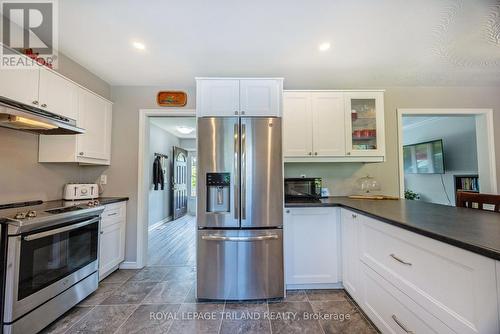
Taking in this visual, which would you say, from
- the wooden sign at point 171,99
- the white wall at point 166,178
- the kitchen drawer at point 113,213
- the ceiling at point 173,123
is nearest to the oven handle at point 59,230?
the kitchen drawer at point 113,213

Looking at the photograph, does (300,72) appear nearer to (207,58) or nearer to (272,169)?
(207,58)

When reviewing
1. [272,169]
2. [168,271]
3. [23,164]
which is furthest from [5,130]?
[272,169]

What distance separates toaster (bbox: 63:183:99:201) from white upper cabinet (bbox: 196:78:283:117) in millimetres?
1643

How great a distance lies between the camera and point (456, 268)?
96cm

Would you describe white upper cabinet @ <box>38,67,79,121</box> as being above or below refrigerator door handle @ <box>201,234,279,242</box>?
above

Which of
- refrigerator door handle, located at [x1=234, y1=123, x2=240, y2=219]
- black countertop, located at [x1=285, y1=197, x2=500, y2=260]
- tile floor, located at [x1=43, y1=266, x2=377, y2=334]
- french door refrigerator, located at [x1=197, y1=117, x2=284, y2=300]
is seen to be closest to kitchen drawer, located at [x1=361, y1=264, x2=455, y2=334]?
tile floor, located at [x1=43, y1=266, x2=377, y2=334]

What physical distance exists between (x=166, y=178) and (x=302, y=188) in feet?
14.1

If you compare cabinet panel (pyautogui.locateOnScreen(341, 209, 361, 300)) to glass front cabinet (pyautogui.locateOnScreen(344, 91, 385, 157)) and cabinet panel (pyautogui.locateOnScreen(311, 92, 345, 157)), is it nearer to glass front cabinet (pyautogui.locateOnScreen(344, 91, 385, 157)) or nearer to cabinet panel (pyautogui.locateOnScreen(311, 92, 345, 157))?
cabinet panel (pyautogui.locateOnScreen(311, 92, 345, 157))

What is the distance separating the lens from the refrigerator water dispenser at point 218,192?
6.91 ft

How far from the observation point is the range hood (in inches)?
58.8

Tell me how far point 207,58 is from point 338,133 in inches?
69.9

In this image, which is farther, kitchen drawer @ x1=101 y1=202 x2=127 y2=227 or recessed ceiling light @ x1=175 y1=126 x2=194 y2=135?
recessed ceiling light @ x1=175 y1=126 x2=194 y2=135

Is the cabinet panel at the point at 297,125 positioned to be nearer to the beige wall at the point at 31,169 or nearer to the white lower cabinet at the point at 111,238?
the white lower cabinet at the point at 111,238

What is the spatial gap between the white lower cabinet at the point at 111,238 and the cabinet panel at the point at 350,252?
2565mm
